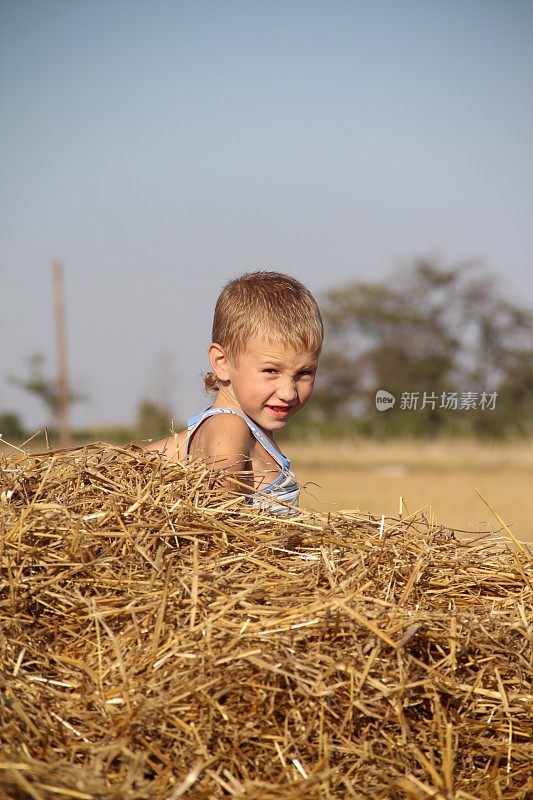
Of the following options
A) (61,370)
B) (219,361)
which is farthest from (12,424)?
(219,361)

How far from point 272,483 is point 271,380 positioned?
0.45 metres

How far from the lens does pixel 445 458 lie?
29188 mm

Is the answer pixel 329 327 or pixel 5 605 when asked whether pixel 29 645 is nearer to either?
pixel 5 605

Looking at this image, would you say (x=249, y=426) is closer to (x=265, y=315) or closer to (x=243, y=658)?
(x=265, y=315)

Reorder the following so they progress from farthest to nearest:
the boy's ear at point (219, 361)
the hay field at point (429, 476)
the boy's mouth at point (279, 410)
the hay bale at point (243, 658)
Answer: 1. the hay field at point (429, 476)
2. the boy's ear at point (219, 361)
3. the boy's mouth at point (279, 410)
4. the hay bale at point (243, 658)

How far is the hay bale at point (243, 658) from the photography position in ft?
6.37

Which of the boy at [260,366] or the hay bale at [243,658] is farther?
the boy at [260,366]

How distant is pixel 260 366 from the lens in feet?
11.6

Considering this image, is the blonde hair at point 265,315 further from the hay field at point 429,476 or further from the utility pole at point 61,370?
the utility pole at point 61,370

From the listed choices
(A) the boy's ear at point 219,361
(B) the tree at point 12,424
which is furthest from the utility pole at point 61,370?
(A) the boy's ear at point 219,361

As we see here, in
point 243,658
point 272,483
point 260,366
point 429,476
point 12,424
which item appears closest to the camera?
point 243,658

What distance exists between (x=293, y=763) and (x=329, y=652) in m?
0.24

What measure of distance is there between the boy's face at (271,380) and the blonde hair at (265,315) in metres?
0.03

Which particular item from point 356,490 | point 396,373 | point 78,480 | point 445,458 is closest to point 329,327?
point 396,373
